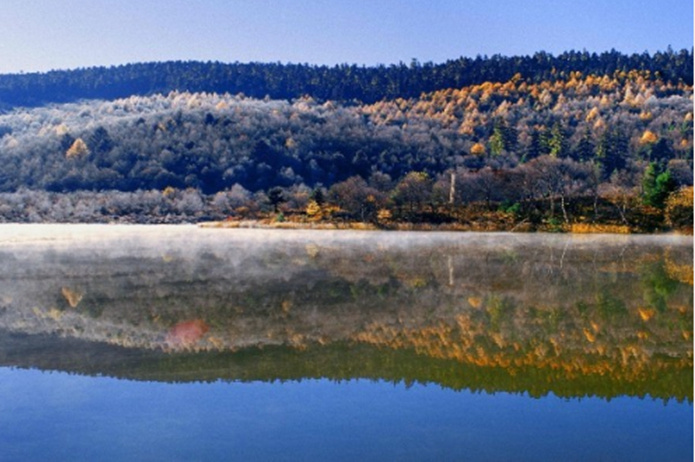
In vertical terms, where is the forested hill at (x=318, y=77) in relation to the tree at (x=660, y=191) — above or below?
above

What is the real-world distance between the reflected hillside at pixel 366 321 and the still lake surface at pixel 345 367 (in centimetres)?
6

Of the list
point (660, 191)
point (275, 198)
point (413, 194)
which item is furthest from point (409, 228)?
point (660, 191)

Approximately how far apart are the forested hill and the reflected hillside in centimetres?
14004

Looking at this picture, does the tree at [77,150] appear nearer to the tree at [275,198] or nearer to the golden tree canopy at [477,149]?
the tree at [275,198]

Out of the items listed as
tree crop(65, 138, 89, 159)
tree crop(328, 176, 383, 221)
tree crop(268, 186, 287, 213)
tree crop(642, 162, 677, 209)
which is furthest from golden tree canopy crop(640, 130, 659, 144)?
tree crop(65, 138, 89, 159)

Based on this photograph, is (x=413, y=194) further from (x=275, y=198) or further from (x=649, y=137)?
(x=649, y=137)

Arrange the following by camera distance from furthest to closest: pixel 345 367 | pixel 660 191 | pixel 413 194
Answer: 1. pixel 413 194
2. pixel 660 191
3. pixel 345 367

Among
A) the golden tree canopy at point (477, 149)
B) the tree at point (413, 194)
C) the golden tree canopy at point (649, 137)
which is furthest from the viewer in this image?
the golden tree canopy at point (477, 149)

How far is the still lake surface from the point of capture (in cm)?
823

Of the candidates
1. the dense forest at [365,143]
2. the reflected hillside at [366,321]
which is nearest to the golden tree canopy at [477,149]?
the dense forest at [365,143]

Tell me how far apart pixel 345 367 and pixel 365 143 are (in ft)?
352

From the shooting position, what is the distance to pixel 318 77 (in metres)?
Result: 178

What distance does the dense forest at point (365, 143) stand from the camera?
6550 cm

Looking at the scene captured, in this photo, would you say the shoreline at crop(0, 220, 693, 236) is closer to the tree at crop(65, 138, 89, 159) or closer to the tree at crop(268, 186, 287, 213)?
the tree at crop(268, 186, 287, 213)
